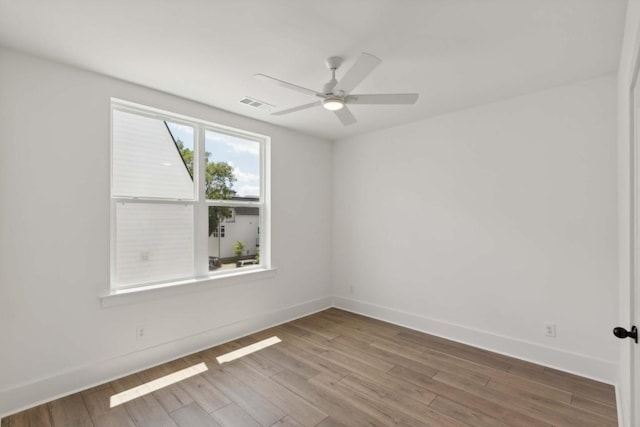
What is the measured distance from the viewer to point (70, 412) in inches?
88.7

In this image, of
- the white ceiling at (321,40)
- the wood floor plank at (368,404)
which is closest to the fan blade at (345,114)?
the white ceiling at (321,40)

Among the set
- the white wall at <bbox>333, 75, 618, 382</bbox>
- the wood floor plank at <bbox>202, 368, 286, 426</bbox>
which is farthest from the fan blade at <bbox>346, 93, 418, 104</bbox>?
the wood floor plank at <bbox>202, 368, 286, 426</bbox>

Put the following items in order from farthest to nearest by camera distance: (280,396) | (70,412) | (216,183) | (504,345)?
(216,183)
(504,345)
(280,396)
(70,412)

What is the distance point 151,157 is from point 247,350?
2235mm

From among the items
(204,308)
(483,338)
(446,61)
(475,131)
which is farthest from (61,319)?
(475,131)

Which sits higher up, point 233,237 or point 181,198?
point 181,198

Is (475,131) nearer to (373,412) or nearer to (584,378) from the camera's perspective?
(584,378)

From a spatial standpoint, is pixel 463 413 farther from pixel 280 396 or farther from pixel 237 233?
pixel 237 233

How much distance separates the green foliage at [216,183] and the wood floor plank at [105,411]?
1.69 m

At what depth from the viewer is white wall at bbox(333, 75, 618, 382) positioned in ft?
8.94

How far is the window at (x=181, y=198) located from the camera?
292cm

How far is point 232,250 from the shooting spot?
12.4ft

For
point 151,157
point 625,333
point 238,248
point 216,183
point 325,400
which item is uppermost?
point 151,157

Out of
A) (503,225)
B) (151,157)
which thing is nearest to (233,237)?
(151,157)
